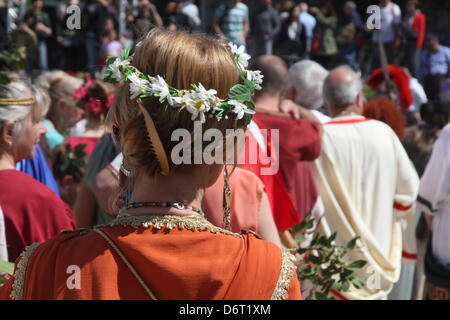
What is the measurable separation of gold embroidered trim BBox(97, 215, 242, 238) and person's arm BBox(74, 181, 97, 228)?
215 cm

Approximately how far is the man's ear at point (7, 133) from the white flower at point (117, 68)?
1339mm

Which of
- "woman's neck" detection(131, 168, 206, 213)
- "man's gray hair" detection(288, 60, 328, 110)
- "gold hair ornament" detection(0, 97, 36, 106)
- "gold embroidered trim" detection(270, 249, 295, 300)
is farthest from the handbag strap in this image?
"man's gray hair" detection(288, 60, 328, 110)

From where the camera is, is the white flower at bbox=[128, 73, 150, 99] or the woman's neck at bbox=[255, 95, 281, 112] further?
the woman's neck at bbox=[255, 95, 281, 112]

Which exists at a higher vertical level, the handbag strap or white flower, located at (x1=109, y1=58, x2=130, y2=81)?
white flower, located at (x1=109, y1=58, x2=130, y2=81)

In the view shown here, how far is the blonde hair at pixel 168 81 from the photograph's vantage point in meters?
1.69

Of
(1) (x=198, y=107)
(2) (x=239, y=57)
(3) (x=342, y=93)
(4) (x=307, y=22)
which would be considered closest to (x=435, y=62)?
(4) (x=307, y=22)

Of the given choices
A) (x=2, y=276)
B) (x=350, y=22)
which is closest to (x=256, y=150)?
(x=2, y=276)

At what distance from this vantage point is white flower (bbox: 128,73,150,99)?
1673 millimetres

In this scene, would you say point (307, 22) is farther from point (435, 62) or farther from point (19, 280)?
point (19, 280)

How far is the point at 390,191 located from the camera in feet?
16.7

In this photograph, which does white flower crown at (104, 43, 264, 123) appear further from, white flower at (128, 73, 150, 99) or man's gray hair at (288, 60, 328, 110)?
man's gray hair at (288, 60, 328, 110)

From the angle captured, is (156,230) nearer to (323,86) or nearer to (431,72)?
(323,86)

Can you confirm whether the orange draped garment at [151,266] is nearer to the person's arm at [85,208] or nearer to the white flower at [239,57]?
the white flower at [239,57]

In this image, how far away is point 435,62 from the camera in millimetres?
14492
